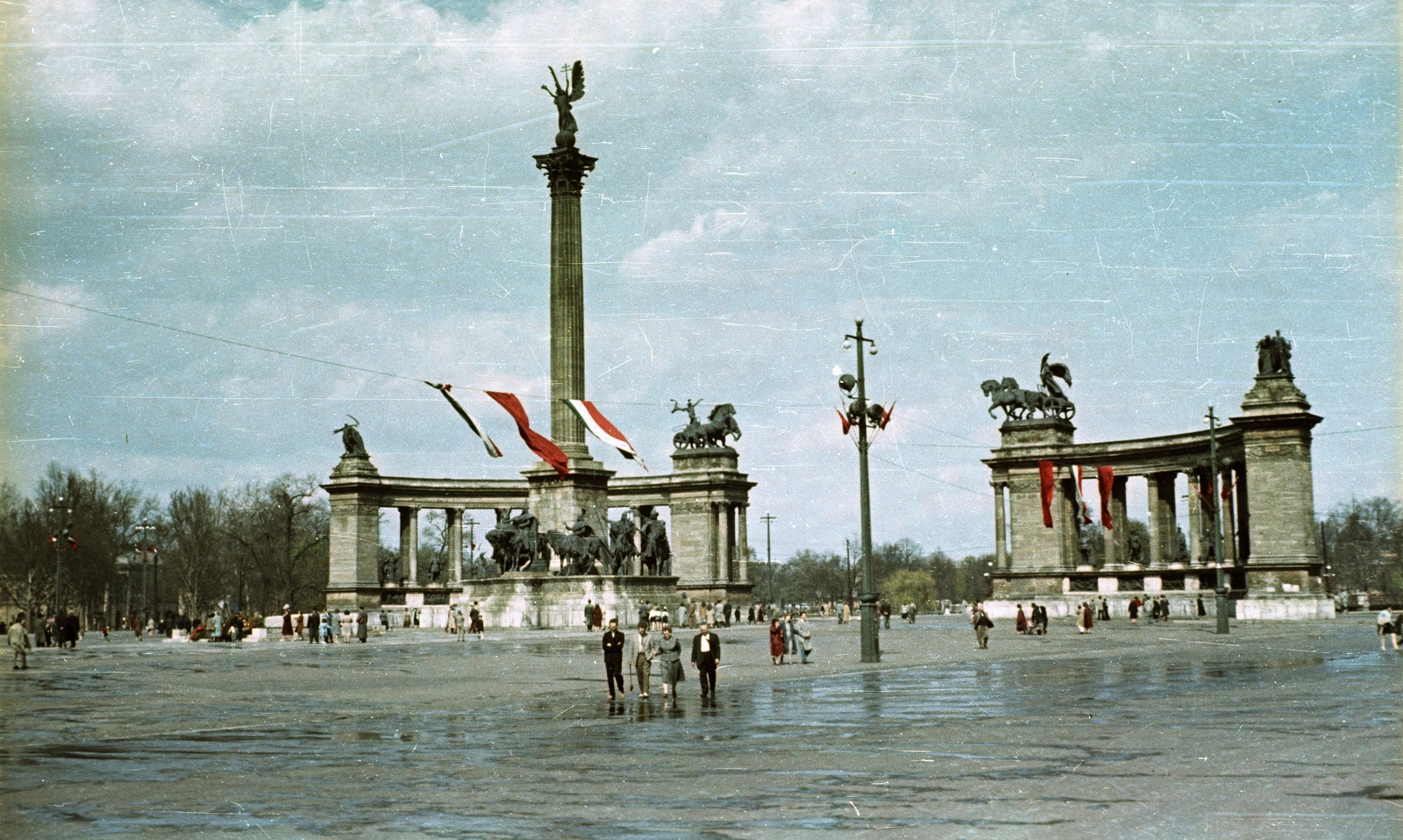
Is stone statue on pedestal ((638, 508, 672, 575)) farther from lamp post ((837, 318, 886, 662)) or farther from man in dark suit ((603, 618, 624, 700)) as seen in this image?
man in dark suit ((603, 618, 624, 700))

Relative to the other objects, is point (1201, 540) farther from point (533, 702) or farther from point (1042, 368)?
point (533, 702)

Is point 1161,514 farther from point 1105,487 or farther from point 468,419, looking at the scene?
point 468,419

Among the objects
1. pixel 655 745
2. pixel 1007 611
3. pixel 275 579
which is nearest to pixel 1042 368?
pixel 1007 611

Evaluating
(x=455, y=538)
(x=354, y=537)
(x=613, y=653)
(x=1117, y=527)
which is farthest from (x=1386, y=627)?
(x=455, y=538)

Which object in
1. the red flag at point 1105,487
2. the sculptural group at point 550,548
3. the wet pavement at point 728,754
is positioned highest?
the red flag at point 1105,487

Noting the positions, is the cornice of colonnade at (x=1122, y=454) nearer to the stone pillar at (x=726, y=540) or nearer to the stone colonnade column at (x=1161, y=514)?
the stone colonnade column at (x=1161, y=514)

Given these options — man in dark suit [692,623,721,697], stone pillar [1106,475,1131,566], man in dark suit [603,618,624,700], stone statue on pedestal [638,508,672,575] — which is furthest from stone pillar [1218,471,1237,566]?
man in dark suit [603,618,624,700]

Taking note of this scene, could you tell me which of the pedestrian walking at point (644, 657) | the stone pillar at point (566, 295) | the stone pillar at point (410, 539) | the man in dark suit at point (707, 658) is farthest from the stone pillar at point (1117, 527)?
the pedestrian walking at point (644, 657)
